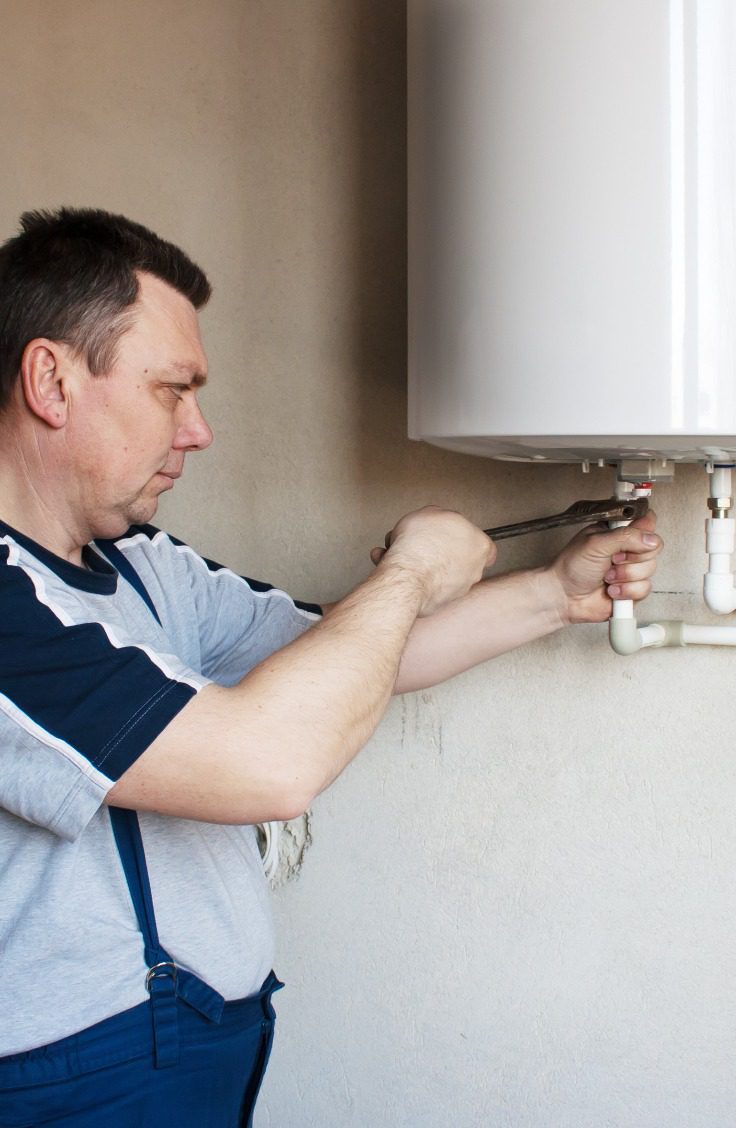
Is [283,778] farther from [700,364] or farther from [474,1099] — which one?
[474,1099]

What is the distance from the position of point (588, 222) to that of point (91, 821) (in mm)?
577

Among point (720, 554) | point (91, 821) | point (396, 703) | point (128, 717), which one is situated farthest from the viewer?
point (396, 703)

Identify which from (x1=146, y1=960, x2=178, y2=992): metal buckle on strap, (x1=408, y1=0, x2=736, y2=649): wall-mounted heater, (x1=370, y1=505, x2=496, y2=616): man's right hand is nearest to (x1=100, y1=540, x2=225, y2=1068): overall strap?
(x1=146, y1=960, x2=178, y2=992): metal buckle on strap

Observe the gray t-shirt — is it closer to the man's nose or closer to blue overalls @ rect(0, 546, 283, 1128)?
blue overalls @ rect(0, 546, 283, 1128)

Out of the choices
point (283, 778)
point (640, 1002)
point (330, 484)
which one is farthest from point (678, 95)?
point (640, 1002)

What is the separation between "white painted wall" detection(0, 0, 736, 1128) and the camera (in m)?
1.19

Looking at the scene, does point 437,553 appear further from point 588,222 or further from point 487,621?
point 588,222

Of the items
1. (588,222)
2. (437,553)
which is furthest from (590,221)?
(437,553)

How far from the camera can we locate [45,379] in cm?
89

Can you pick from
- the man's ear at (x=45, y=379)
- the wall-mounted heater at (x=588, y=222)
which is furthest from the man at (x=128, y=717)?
the wall-mounted heater at (x=588, y=222)

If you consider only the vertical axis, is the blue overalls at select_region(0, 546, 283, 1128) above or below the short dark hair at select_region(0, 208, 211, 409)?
below

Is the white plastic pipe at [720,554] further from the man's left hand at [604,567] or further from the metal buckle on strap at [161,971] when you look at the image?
the metal buckle on strap at [161,971]

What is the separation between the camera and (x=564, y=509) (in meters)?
1.23

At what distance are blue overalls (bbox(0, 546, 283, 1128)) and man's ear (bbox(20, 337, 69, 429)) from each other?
32 cm
